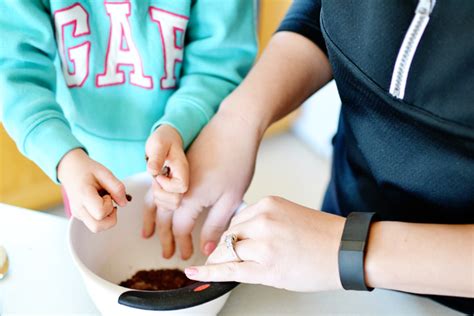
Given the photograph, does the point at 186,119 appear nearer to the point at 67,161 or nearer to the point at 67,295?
the point at 67,161

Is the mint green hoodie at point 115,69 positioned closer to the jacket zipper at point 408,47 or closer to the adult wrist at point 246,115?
the adult wrist at point 246,115

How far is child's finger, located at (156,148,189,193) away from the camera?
0.68 m

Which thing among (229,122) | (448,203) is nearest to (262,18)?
(229,122)

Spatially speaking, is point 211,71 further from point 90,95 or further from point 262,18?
point 262,18

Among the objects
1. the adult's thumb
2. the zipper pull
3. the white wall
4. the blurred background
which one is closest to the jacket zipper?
the zipper pull

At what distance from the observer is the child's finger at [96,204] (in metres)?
0.61

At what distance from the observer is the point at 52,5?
0.75 metres

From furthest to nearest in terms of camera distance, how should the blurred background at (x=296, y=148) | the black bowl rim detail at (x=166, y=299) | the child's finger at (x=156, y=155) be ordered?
the blurred background at (x=296, y=148) < the child's finger at (x=156, y=155) < the black bowl rim detail at (x=166, y=299)

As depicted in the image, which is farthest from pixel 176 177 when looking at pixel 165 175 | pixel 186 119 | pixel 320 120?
pixel 320 120

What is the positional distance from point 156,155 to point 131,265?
Result: 0.56ft

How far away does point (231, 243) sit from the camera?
600 millimetres

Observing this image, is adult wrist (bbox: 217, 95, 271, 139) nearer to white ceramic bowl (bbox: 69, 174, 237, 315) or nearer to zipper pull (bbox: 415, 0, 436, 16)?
white ceramic bowl (bbox: 69, 174, 237, 315)

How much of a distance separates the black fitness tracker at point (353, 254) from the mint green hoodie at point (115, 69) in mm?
280

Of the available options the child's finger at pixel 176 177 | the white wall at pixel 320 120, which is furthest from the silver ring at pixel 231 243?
the white wall at pixel 320 120
